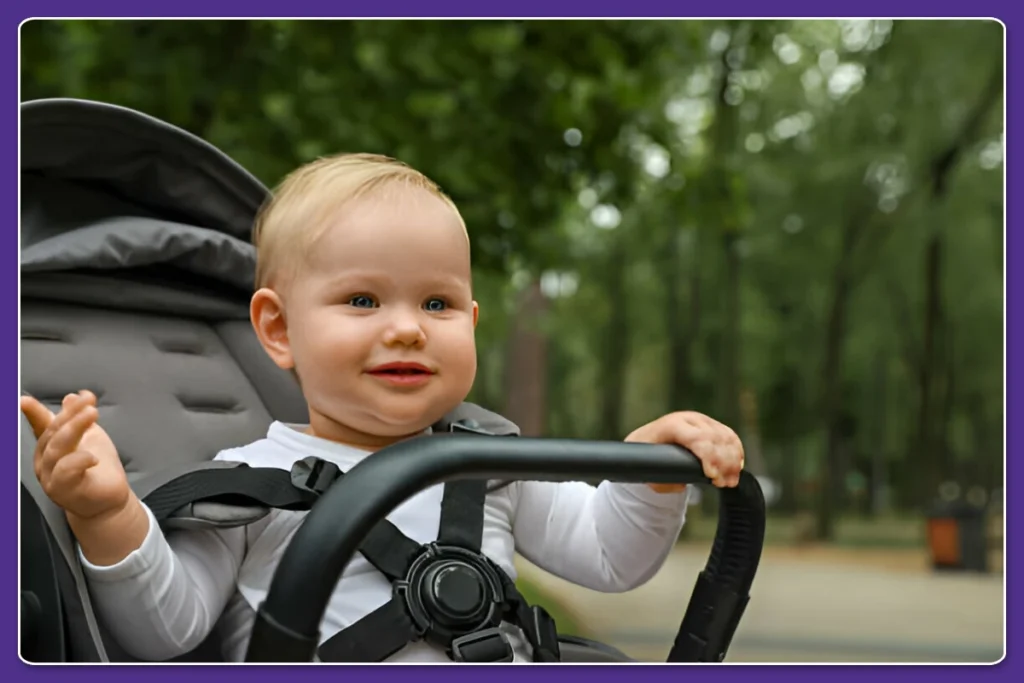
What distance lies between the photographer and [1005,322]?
1724mm

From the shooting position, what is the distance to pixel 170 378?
65.5 inches

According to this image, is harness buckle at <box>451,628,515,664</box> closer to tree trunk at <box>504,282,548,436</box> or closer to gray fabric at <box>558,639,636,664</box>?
gray fabric at <box>558,639,636,664</box>

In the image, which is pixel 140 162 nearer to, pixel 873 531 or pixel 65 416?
pixel 65 416

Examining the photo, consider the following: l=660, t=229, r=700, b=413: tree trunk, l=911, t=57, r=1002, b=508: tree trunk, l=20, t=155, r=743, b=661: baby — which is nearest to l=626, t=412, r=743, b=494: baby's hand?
l=20, t=155, r=743, b=661: baby

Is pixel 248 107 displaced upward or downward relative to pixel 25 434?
upward

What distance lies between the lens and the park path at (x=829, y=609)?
1.71 m

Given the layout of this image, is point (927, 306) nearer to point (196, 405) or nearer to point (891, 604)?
point (891, 604)

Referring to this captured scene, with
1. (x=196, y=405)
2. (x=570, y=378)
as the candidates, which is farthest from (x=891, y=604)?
(x=196, y=405)

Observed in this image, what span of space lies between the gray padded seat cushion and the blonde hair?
0.95 ft

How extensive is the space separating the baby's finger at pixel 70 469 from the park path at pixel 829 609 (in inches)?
23.0

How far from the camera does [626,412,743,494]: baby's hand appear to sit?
47.7 inches

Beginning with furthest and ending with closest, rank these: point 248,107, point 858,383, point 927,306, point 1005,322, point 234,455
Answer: point 858,383
point 927,306
point 248,107
point 1005,322
point 234,455

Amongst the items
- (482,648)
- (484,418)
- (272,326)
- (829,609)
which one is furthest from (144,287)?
(829,609)

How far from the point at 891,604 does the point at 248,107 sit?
12.0 feet
